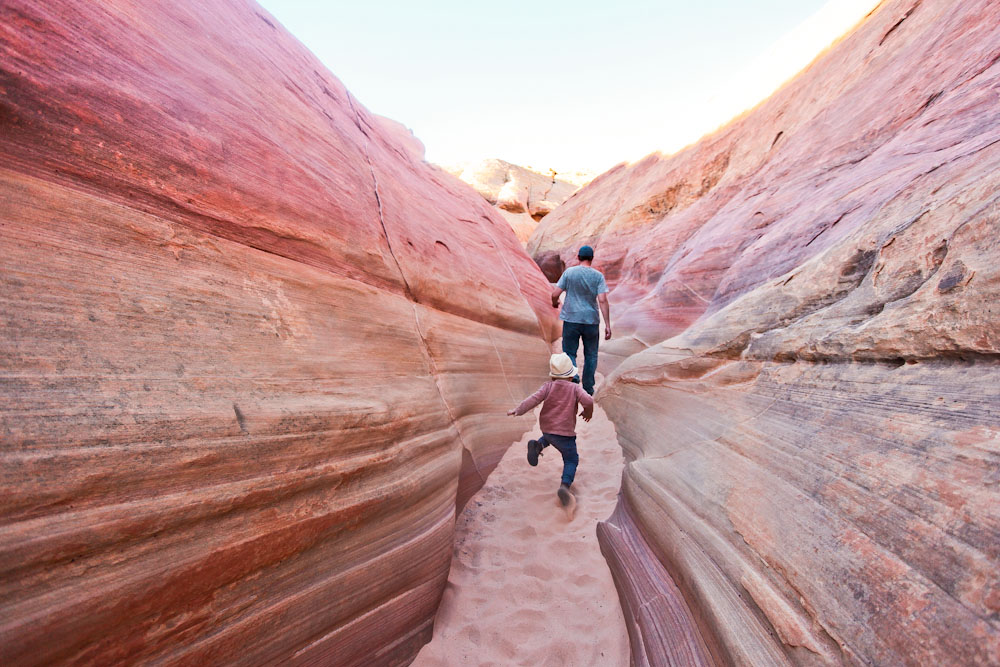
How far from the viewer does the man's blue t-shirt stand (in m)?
5.21

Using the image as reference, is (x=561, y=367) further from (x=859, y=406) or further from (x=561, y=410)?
(x=859, y=406)

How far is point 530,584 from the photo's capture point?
2.64 m

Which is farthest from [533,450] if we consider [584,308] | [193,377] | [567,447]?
[193,377]

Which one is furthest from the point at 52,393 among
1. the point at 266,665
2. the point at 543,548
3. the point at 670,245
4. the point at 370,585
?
the point at 670,245

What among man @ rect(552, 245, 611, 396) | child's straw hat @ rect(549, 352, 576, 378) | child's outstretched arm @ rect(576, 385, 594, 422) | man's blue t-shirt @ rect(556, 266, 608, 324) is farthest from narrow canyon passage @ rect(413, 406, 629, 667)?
man's blue t-shirt @ rect(556, 266, 608, 324)

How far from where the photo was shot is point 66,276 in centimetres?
155

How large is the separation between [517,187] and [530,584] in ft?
72.8

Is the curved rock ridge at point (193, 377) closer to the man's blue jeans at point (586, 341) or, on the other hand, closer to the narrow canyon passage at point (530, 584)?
the narrow canyon passage at point (530, 584)

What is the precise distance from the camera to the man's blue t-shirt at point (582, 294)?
521 centimetres

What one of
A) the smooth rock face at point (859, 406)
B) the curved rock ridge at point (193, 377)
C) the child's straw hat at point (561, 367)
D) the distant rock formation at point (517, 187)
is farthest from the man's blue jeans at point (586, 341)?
the distant rock formation at point (517, 187)

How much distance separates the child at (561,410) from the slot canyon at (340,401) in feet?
1.70

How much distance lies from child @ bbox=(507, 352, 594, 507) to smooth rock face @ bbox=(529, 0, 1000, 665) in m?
0.58

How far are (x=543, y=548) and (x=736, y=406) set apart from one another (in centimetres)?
169

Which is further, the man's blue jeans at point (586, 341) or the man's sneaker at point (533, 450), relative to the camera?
the man's blue jeans at point (586, 341)
